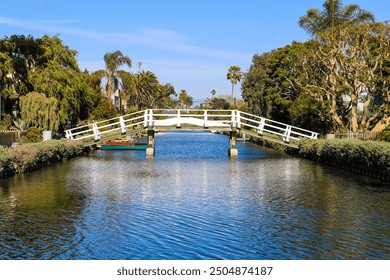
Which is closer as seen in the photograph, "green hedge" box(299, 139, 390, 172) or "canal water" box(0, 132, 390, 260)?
"canal water" box(0, 132, 390, 260)

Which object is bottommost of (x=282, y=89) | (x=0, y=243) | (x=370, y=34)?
(x=0, y=243)

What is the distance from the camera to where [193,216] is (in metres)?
16.8

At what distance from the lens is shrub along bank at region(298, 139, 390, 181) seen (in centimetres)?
2706

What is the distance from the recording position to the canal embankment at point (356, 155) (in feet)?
88.8

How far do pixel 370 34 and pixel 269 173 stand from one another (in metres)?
20.2

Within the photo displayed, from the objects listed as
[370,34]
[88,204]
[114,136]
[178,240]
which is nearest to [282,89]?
[370,34]

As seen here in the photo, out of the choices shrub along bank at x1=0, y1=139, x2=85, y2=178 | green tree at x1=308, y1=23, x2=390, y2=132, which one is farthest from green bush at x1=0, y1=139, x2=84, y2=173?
green tree at x1=308, y1=23, x2=390, y2=132

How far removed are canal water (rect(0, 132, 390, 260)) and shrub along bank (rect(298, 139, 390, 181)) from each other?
1.15 m

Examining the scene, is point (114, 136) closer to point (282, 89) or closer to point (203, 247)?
point (282, 89)

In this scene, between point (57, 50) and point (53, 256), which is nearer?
point (53, 256)

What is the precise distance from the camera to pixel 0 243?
1324 centimetres

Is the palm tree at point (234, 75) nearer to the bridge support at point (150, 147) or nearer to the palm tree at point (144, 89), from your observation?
the palm tree at point (144, 89)

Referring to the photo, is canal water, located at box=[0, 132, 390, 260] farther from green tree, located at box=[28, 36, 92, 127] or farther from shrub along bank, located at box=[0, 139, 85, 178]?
green tree, located at box=[28, 36, 92, 127]

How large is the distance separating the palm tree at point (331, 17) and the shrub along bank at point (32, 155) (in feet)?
87.2
